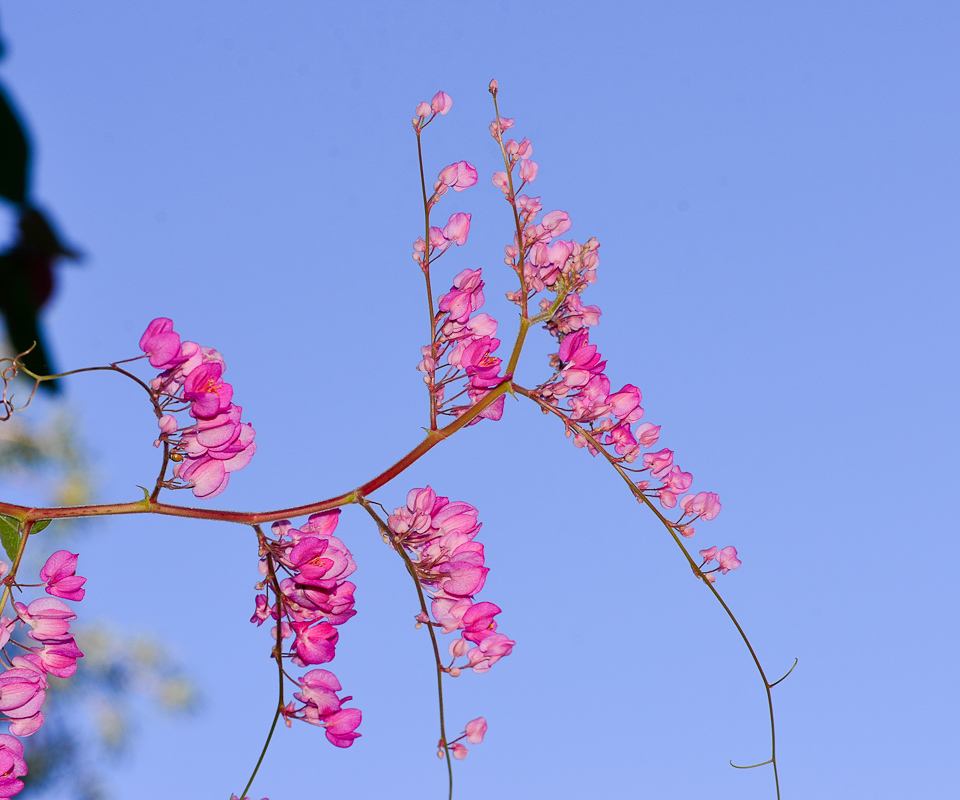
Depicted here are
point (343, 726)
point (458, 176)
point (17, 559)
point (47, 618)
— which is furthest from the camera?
point (458, 176)

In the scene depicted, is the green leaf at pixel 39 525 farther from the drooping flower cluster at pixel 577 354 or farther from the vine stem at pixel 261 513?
the drooping flower cluster at pixel 577 354

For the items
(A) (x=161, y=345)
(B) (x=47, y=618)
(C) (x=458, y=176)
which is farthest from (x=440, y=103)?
(B) (x=47, y=618)

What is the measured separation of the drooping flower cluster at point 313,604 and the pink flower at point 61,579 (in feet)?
0.73

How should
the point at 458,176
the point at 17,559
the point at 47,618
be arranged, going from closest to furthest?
the point at 17,559 < the point at 47,618 < the point at 458,176

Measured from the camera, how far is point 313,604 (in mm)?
1193

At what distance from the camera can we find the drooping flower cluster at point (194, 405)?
3.58 ft

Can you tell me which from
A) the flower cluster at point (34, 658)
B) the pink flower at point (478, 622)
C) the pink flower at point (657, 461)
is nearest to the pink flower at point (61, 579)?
the flower cluster at point (34, 658)

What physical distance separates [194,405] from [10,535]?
24cm

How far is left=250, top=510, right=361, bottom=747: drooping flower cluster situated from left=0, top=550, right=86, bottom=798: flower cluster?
0.23 metres

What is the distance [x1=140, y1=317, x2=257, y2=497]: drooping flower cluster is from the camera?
109 cm

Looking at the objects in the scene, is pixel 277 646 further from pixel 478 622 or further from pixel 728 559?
pixel 728 559

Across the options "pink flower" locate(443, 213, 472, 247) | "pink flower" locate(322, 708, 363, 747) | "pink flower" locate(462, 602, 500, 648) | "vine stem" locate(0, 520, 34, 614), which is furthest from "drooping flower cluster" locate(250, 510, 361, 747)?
"pink flower" locate(443, 213, 472, 247)

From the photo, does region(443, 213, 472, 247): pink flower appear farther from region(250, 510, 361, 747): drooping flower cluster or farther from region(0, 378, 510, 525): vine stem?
region(250, 510, 361, 747): drooping flower cluster

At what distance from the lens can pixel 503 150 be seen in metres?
1.40
